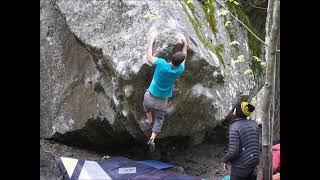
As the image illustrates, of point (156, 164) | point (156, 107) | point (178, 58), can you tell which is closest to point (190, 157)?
point (156, 164)

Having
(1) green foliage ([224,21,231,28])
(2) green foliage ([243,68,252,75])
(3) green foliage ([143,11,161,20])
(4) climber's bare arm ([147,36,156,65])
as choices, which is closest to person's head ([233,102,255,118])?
(4) climber's bare arm ([147,36,156,65])

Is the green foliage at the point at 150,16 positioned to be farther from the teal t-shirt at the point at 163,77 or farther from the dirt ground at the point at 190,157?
the dirt ground at the point at 190,157

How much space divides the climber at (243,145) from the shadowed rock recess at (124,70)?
127cm

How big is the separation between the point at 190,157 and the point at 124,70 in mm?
2385

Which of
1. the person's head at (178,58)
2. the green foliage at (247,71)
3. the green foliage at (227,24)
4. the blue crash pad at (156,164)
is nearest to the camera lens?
the person's head at (178,58)

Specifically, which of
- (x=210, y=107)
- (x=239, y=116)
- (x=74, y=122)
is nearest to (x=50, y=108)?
(x=74, y=122)

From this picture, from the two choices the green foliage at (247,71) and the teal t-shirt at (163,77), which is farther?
the green foliage at (247,71)

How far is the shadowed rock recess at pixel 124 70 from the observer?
618 cm

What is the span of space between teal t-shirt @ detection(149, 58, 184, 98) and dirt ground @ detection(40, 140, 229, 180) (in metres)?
1.57

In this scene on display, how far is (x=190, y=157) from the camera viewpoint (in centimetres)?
750

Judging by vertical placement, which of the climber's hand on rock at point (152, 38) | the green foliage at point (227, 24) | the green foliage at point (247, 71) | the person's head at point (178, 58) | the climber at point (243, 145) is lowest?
the climber at point (243, 145)

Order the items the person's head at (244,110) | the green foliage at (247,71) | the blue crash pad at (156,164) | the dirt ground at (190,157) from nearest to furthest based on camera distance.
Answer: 1. the person's head at (244,110)
2. the blue crash pad at (156,164)
3. the dirt ground at (190,157)
4. the green foliage at (247,71)

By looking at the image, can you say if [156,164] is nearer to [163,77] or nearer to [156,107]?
[156,107]

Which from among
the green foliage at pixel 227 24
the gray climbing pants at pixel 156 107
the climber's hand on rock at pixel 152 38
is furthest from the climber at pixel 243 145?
the green foliage at pixel 227 24
